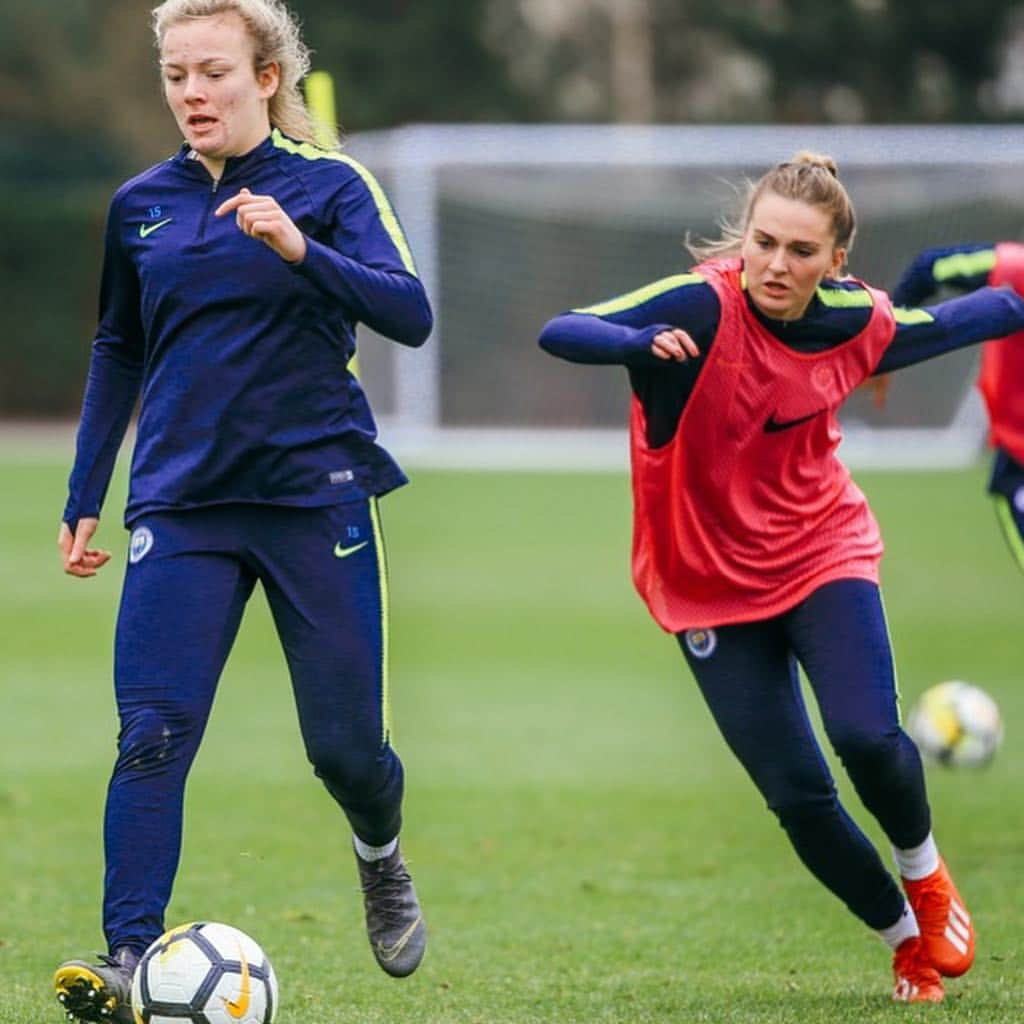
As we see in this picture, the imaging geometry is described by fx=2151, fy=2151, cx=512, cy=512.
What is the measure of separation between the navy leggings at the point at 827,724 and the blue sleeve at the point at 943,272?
4.78 feet

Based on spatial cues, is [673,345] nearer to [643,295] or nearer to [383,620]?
[643,295]

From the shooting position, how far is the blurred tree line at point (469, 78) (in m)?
33.8

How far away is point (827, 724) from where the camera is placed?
5.23 m

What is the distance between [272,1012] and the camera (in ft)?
15.3

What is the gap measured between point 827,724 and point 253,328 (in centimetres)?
168

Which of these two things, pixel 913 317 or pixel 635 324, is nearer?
pixel 635 324

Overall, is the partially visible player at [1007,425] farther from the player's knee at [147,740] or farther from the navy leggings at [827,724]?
the player's knee at [147,740]

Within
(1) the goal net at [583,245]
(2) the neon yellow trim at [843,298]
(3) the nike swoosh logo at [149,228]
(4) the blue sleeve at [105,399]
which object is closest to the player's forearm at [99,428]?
(4) the blue sleeve at [105,399]

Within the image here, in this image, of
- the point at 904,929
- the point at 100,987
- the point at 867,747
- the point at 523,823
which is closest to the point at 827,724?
the point at 867,747

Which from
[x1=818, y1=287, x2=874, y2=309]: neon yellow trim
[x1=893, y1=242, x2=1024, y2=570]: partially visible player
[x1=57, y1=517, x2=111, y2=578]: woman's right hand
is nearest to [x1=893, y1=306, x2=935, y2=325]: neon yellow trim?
[x1=818, y1=287, x2=874, y2=309]: neon yellow trim

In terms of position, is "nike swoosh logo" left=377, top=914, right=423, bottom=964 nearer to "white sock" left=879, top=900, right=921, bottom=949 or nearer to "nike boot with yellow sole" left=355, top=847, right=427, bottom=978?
"nike boot with yellow sole" left=355, top=847, right=427, bottom=978

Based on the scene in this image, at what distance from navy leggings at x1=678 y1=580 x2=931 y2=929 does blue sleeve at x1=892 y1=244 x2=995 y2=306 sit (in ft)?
4.78

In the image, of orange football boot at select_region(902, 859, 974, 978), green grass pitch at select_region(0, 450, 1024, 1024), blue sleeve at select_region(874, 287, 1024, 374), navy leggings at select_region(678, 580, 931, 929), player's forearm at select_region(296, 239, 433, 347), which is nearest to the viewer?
player's forearm at select_region(296, 239, 433, 347)

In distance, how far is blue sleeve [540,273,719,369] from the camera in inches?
197
